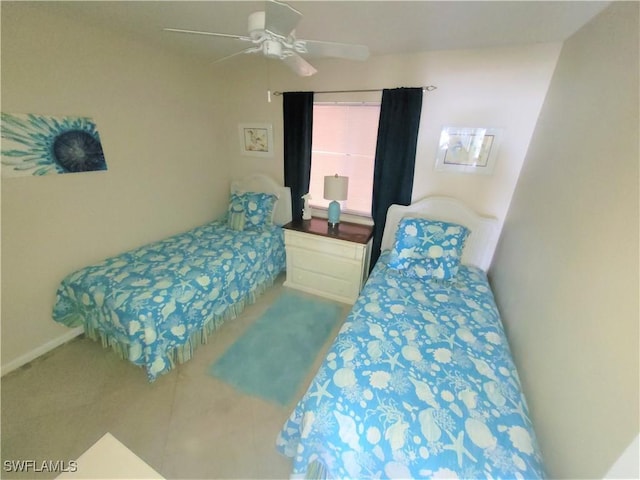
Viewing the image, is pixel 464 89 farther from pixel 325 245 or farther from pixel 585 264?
pixel 325 245

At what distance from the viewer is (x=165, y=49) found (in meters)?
2.26

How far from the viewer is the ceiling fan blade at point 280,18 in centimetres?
92

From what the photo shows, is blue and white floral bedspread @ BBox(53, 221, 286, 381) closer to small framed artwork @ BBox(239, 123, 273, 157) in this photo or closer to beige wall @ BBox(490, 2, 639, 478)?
small framed artwork @ BBox(239, 123, 273, 157)

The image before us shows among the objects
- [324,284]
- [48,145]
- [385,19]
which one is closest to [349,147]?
[385,19]

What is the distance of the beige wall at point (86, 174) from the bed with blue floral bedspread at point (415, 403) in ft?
6.69

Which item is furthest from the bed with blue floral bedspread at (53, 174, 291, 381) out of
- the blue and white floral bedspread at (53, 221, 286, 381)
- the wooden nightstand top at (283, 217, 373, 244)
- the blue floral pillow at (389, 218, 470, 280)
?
the blue floral pillow at (389, 218, 470, 280)

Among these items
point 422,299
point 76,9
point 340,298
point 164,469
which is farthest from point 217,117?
point 164,469

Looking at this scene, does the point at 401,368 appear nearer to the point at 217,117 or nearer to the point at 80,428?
the point at 80,428

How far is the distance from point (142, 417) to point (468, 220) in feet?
9.18

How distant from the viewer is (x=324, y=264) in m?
2.54

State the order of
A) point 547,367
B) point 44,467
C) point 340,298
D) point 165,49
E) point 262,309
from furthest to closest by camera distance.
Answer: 1. point 340,298
2. point 262,309
3. point 165,49
4. point 44,467
5. point 547,367

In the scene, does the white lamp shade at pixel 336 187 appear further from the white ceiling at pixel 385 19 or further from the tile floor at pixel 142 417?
the tile floor at pixel 142 417

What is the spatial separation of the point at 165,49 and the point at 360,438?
3.23 metres
